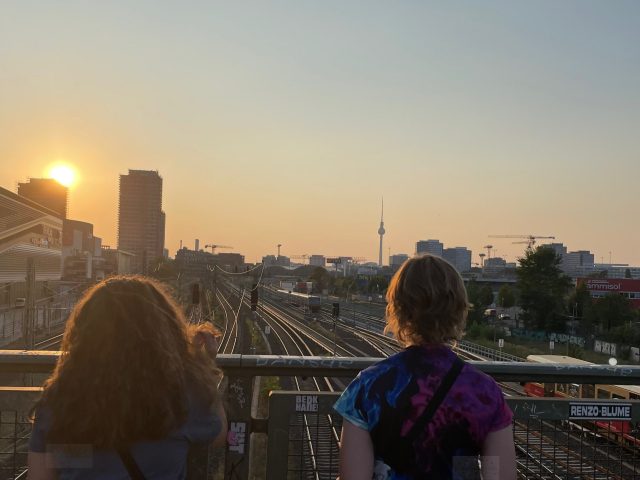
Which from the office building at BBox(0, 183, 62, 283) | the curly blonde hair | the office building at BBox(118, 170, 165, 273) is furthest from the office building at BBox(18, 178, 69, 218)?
the curly blonde hair

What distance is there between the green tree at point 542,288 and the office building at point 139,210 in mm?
122537

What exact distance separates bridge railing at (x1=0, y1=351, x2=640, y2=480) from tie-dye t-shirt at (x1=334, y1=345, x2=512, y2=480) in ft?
3.32

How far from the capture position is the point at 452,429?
1724 mm

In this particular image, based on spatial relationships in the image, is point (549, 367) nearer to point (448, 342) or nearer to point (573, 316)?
point (448, 342)

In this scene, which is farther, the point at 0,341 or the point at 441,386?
the point at 0,341

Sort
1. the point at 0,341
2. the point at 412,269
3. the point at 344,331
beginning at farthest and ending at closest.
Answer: the point at 344,331 → the point at 0,341 → the point at 412,269

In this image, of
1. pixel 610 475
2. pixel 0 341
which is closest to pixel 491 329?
pixel 0 341

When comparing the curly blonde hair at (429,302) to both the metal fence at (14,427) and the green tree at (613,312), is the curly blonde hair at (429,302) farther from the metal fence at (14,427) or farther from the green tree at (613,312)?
the green tree at (613,312)

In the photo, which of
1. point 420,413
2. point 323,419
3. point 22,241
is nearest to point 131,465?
point 420,413

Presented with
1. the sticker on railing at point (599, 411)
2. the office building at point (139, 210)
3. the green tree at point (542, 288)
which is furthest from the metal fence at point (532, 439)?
the office building at point (139, 210)

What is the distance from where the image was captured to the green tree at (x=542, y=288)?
4591 cm

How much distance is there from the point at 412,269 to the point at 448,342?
0.88 ft

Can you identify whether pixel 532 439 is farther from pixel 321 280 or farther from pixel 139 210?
pixel 139 210

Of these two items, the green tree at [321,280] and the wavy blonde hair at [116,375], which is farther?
the green tree at [321,280]
